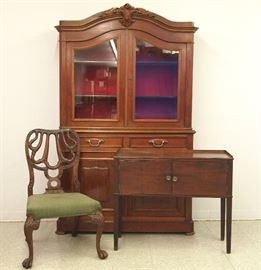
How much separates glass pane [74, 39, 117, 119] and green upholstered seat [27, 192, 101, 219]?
804 mm

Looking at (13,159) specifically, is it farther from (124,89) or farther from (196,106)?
(196,106)

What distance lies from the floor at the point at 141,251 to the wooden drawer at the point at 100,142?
30.2 inches

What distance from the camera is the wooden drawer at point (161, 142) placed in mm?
3678

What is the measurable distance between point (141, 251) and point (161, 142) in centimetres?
91

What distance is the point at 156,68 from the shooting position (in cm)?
378

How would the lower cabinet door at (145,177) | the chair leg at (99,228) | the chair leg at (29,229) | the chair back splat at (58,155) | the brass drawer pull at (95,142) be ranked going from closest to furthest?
the chair leg at (29,229) < the chair leg at (99,228) < the lower cabinet door at (145,177) < the chair back splat at (58,155) < the brass drawer pull at (95,142)

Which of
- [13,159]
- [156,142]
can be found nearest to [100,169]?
[156,142]

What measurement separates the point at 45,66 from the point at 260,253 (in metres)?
2.44

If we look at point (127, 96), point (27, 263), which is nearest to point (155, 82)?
point (127, 96)

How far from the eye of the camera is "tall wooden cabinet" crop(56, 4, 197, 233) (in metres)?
3.61

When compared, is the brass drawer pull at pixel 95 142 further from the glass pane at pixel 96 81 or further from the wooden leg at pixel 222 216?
the wooden leg at pixel 222 216

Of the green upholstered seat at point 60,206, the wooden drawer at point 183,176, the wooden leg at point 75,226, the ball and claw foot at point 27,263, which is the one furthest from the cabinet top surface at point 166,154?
the ball and claw foot at point 27,263

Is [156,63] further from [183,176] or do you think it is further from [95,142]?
→ [183,176]

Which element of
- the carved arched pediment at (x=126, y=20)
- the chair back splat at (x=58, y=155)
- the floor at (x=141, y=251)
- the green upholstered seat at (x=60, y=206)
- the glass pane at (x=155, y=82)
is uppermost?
the carved arched pediment at (x=126, y=20)
